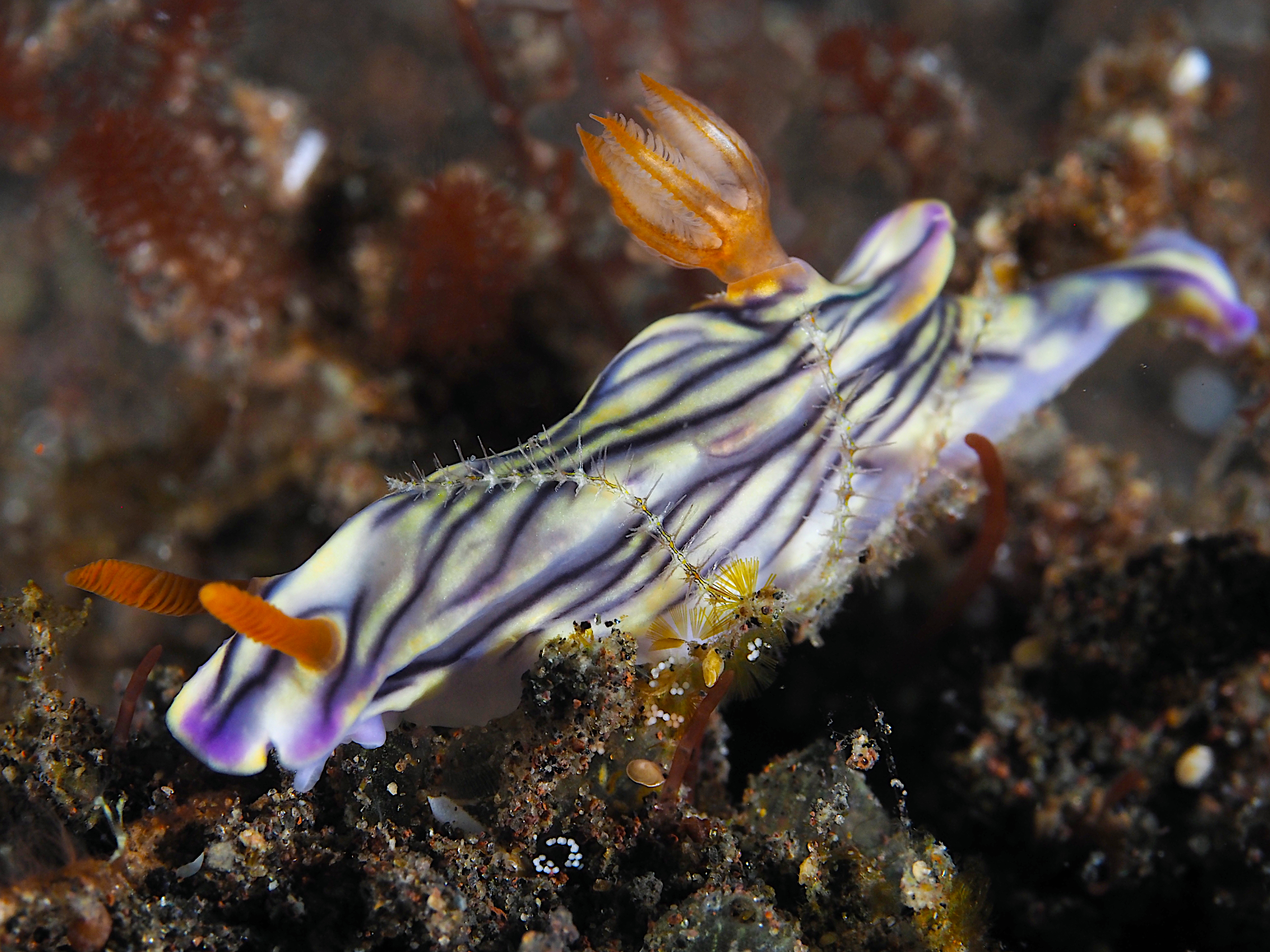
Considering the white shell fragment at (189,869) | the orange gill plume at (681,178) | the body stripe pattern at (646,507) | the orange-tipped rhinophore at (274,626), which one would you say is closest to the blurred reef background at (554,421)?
the white shell fragment at (189,869)

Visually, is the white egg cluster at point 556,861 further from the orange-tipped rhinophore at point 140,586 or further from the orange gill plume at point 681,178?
the orange gill plume at point 681,178

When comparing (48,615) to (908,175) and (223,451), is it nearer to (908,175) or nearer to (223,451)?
(223,451)

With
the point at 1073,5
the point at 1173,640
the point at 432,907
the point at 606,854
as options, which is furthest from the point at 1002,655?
the point at 1073,5

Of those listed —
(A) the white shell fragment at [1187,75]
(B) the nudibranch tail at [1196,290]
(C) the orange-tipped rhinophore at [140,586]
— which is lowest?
(C) the orange-tipped rhinophore at [140,586]

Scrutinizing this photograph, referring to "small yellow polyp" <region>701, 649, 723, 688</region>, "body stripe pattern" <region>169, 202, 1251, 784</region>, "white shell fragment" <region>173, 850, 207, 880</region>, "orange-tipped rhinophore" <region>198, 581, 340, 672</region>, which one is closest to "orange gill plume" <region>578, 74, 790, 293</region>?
"body stripe pattern" <region>169, 202, 1251, 784</region>

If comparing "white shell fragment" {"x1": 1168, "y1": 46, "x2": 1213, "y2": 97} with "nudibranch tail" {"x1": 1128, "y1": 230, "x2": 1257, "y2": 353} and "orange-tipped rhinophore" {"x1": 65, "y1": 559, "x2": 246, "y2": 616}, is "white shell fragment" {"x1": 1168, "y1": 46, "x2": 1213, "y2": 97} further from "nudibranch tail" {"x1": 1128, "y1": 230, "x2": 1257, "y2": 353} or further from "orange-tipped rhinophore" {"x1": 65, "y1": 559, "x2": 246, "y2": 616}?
"orange-tipped rhinophore" {"x1": 65, "y1": 559, "x2": 246, "y2": 616}

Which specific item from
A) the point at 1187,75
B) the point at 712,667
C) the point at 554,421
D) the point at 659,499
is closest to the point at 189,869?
the point at 712,667

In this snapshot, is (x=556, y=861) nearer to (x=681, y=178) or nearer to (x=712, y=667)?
(x=712, y=667)
